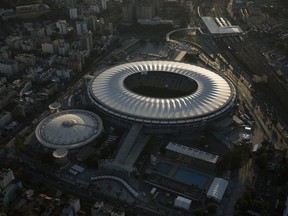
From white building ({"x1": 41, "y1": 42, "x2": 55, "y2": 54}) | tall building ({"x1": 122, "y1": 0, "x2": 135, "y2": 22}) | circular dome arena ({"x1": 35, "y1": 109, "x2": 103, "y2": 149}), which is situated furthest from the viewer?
tall building ({"x1": 122, "y1": 0, "x2": 135, "y2": 22})

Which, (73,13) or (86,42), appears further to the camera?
(73,13)

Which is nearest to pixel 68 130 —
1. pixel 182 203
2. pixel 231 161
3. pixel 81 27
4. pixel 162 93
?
pixel 162 93

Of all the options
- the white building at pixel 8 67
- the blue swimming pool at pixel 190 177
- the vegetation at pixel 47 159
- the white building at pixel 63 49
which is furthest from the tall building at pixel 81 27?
the blue swimming pool at pixel 190 177

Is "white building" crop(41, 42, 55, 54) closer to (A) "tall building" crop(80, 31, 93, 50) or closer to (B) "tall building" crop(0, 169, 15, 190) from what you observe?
(A) "tall building" crop(80, 31, 93, 50)

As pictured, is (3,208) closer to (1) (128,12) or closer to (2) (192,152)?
(2) (192,152)

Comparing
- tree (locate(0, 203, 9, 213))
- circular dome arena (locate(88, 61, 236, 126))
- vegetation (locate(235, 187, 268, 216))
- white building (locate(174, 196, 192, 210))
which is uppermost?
circular dome arena (locate(88, 61, 236, 126))

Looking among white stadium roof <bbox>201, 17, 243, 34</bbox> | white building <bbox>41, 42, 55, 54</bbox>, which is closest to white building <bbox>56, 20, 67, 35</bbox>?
white building <bbox>41, 42, 55, 54</bbox>

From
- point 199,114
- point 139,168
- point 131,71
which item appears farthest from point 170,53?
point 139,168
